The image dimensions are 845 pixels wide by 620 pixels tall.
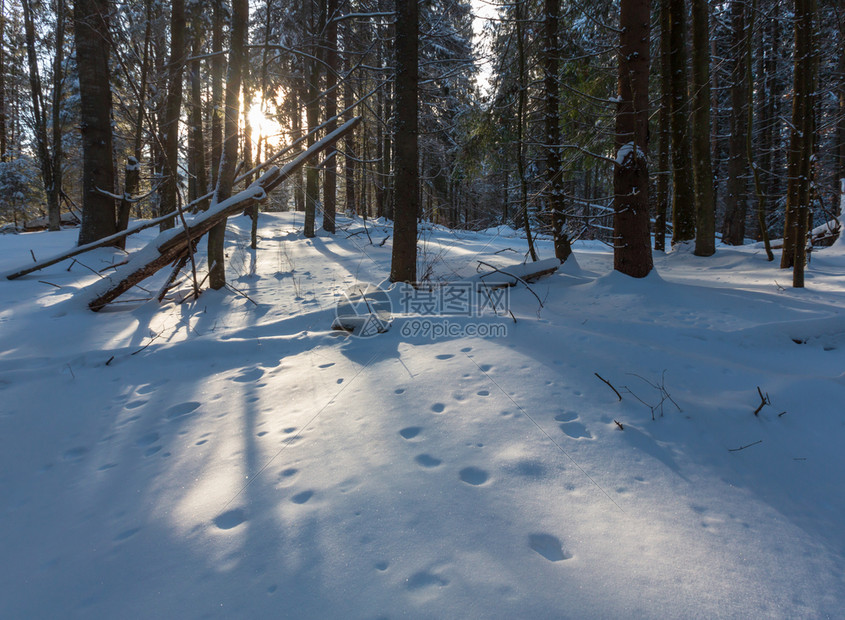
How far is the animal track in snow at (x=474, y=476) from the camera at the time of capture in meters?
1.86

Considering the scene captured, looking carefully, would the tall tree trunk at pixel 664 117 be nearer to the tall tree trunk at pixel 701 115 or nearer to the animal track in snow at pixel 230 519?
the tall tree trunk at pixel 701 115

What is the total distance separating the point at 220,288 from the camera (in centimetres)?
587

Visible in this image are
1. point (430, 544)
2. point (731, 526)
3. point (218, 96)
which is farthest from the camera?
point (218, 96)

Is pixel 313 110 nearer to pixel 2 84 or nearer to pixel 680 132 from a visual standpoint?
pixel 680 132

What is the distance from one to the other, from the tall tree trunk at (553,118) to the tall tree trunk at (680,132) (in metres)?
2.50

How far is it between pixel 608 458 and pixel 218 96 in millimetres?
14291

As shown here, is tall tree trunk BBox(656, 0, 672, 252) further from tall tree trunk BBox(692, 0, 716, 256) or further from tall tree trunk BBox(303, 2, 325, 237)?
tall tree trunk BBox(303, 2, 325, 237)

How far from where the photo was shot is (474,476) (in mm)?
1903

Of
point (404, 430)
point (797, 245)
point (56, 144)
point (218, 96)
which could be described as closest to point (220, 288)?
point (404, 430)

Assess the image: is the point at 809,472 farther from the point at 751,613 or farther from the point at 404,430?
the point at 404,430

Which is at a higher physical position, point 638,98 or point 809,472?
point 638,98

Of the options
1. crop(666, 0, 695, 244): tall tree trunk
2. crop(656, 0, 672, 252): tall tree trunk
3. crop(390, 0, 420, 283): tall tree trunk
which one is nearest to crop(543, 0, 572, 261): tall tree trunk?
crop(390, 0, 420, 283): tall tree trunk

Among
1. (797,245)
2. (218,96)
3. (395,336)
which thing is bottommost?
(395,336)

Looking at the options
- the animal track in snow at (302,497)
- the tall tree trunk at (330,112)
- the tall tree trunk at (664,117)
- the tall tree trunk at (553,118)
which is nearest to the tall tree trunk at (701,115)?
the tall tree trunk at (664,117)
